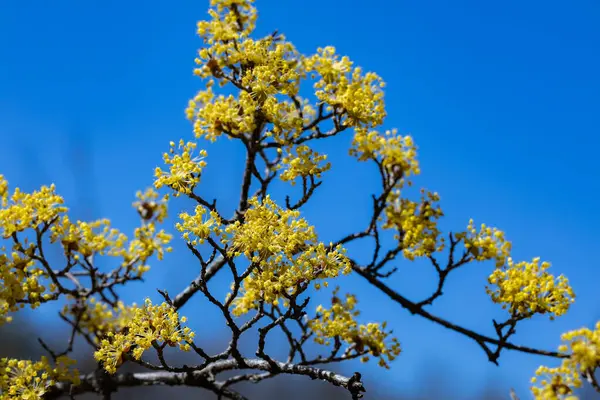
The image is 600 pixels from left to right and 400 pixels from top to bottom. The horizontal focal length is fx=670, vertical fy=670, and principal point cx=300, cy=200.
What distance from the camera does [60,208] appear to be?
4.60 m

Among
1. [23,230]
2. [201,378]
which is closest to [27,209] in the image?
[23,230]

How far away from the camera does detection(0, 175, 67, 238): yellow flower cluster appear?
14.7 feet

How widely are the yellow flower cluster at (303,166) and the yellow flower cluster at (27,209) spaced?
1636 mm

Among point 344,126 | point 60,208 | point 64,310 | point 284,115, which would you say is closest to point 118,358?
point 60,208

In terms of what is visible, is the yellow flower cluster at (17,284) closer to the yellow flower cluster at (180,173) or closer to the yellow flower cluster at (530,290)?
the yellow flower cluster at (180,173)

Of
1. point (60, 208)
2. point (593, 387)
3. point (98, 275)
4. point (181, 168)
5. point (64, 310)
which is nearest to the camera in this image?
point (593, 387)

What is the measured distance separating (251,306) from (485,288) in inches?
62.9

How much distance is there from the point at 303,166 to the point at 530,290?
1640 millimetres

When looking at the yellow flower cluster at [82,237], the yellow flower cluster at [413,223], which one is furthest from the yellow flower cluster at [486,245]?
the yellow flower cluster at [82,237]

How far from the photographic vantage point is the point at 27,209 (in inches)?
177

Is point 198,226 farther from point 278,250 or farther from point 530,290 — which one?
point 530,290

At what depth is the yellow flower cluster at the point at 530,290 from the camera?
4215mm

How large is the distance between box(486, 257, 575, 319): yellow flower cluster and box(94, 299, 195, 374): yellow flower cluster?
214cm

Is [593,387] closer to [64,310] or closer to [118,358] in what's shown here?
[118,358]
